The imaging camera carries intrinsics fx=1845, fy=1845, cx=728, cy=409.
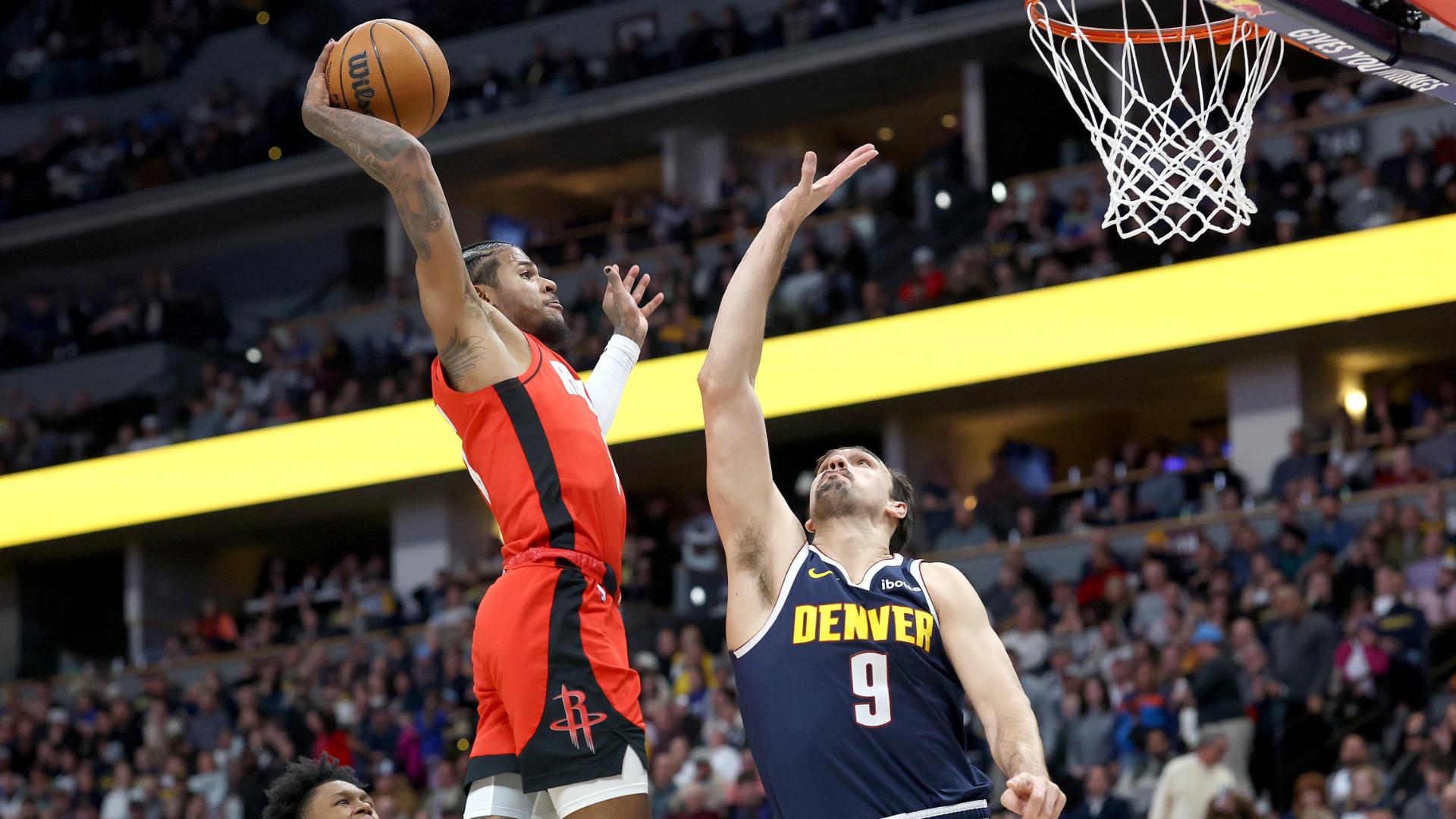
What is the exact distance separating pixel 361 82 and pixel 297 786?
1.94 m

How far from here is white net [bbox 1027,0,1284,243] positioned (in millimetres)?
6266

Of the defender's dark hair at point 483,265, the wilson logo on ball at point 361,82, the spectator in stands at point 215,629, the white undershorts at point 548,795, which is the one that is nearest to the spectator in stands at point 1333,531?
the defender's dark hair at point 483,265

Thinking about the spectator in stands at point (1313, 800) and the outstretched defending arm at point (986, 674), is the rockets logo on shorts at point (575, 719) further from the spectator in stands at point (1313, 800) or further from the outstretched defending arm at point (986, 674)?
the spectator in stands at point (1313, 800)

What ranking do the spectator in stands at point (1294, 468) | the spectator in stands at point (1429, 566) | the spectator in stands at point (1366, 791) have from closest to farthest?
the spectator in stands at point (1366, 791) → the spectator in stands at point (1429, 566) → the spectator in stands at point (1294, 468)

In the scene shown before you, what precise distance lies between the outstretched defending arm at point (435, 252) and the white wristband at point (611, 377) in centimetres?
47

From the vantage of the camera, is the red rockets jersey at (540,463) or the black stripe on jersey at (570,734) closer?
the black stripe on jersey at (570,734)

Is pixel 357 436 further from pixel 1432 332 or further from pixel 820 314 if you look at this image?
pixel 1432 332

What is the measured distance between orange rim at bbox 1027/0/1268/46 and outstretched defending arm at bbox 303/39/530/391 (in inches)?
105

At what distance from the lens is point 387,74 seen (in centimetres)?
471

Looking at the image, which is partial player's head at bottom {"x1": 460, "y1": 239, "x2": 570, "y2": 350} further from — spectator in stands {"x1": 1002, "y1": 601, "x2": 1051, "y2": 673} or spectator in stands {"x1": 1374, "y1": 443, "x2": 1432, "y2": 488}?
spectator in stands {"x1": 1374, "y1": 443, "x2": 1432, "y2": 488}

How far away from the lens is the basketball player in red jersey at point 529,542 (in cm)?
428

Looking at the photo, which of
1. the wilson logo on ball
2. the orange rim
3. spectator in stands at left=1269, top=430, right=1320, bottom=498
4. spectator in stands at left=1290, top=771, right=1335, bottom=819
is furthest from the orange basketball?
spectator in stands at left=1269, top=430, right=1320, bottom=498

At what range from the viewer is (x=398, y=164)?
4.42 metres

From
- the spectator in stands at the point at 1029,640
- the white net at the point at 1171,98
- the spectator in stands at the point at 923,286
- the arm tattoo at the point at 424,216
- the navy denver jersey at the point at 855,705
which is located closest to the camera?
the navy denver jersey at the point at 855,705
